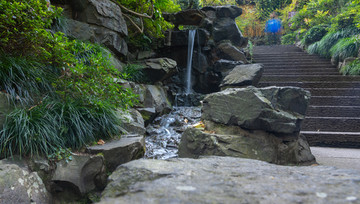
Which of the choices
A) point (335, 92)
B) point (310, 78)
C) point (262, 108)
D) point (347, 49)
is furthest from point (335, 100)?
point (262, 108)

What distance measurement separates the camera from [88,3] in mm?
5027

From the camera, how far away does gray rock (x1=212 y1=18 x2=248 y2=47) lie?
29.1ft

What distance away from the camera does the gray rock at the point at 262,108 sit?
105 inches

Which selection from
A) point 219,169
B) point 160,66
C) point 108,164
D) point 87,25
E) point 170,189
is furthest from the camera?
point 160,66

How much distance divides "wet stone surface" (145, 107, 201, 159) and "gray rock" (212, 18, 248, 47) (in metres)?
3.77

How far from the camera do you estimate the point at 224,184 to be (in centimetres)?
105

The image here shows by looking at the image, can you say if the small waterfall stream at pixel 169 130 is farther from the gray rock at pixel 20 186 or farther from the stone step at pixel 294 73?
the stone step at pixel 294 73

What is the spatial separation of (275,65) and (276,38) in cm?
864

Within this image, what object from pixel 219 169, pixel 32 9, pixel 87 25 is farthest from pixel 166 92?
pixel 219 169

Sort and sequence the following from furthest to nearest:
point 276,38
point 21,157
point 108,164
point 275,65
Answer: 1. point 276,38
2. point 275,65
3. point 108,164
4. point 21,157

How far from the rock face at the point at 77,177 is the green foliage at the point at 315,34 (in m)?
9.87

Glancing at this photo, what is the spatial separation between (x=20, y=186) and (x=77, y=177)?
49cm

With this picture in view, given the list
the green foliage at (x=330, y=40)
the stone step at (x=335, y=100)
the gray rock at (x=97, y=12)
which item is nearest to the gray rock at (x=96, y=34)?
the gray rock at (x=97, y=12)

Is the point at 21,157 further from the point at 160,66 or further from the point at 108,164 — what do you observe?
the point at 160,66
